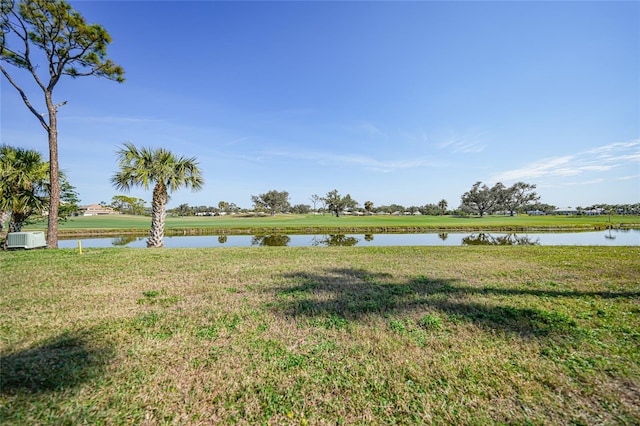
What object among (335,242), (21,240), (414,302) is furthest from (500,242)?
(21,240)

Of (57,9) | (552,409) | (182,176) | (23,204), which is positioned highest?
(57,9)

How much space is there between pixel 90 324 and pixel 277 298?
3348 mm

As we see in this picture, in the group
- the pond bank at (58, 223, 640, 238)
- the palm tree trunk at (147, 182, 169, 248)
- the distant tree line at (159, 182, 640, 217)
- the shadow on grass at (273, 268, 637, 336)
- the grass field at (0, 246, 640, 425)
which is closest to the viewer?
the grass field at (0, 246, 640, 425)

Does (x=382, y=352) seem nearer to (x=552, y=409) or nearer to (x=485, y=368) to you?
(x=485, y=368)

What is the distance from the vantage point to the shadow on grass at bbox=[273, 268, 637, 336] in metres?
4.52

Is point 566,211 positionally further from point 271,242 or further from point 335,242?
point 271,242

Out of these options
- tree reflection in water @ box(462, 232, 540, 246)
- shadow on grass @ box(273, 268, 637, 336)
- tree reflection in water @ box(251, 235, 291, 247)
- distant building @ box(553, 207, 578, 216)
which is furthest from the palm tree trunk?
distant building @ box(553, 207, 578, 216)

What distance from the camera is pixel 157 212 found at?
15.4 m

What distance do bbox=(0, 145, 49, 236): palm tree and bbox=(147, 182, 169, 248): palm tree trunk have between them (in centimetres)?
579

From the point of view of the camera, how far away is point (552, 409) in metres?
2.54

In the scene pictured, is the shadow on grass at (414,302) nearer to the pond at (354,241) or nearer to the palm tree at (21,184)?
the pond at (354,241)

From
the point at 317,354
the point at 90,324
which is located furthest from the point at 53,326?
the point at 317,354

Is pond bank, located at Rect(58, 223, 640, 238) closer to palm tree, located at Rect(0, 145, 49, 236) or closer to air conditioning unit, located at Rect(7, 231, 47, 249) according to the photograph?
palm tree, located at Rect(0, 145, 49, 236)

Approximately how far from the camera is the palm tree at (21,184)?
1324cm
